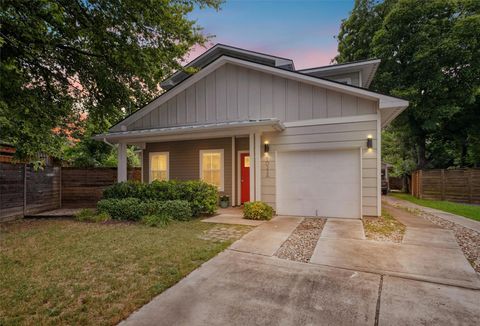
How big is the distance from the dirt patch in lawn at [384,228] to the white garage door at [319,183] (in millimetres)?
601

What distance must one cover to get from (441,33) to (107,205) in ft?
63.6

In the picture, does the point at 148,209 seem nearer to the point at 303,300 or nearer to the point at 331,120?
the point at 303,300

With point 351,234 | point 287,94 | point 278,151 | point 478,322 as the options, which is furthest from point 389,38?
point 478,322

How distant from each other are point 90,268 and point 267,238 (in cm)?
320

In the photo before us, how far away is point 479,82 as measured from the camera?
13.2m

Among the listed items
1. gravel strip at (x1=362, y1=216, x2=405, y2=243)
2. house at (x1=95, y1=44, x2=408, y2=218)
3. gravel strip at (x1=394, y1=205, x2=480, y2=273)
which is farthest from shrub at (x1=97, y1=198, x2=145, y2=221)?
gravel strip at (x1=394, y1=205, x2=480, y2=273)

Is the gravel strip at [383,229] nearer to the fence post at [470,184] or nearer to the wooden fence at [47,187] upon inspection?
the fence post at [470,184]

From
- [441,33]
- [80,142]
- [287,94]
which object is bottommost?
[80,142]

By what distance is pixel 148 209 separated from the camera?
7.05 metres

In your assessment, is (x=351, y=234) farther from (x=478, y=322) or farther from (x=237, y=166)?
(x=237, y=166)

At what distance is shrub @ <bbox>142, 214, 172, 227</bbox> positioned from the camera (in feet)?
20.7

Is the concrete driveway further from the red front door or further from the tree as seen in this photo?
the red front door

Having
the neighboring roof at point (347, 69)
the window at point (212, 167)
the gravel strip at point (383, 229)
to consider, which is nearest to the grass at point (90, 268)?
the gravel strip at point (383, 229)

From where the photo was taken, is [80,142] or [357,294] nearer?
[357,294]
